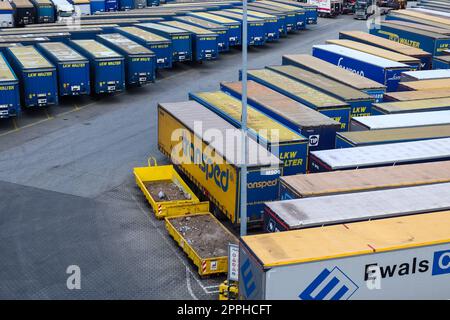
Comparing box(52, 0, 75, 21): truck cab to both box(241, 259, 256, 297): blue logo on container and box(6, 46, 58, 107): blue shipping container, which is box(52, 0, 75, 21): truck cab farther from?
box(241, 259, 256, 297): blue logo on container

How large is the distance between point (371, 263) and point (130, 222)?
12.6 meters

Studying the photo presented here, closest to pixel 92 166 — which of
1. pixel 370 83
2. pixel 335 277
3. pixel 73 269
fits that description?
pixel 73 269

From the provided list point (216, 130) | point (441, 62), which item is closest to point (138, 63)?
point (216, 130)

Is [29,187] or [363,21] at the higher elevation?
[363,21]

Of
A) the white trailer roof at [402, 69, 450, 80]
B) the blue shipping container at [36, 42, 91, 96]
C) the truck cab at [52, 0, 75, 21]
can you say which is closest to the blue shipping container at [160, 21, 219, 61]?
the blue shipping container at [36, 42, 91, 96]

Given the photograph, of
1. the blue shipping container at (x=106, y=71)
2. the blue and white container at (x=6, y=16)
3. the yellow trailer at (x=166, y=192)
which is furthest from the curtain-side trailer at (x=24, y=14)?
the yellow trailer at (x=166, y=192)

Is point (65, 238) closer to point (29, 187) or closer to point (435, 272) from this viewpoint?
point (29, 187)

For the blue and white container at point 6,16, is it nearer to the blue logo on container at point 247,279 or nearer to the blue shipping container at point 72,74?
the blue shipping container at point 72,74

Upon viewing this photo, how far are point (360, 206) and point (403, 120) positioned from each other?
1122cm

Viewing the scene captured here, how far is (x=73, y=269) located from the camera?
2280 centimetres

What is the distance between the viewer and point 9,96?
3719 cm

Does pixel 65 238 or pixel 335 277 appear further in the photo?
pixel 65 238

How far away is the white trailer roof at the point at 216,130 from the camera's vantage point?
24734 mm

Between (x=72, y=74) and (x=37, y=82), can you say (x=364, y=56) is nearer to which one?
(x=72, y=74)
